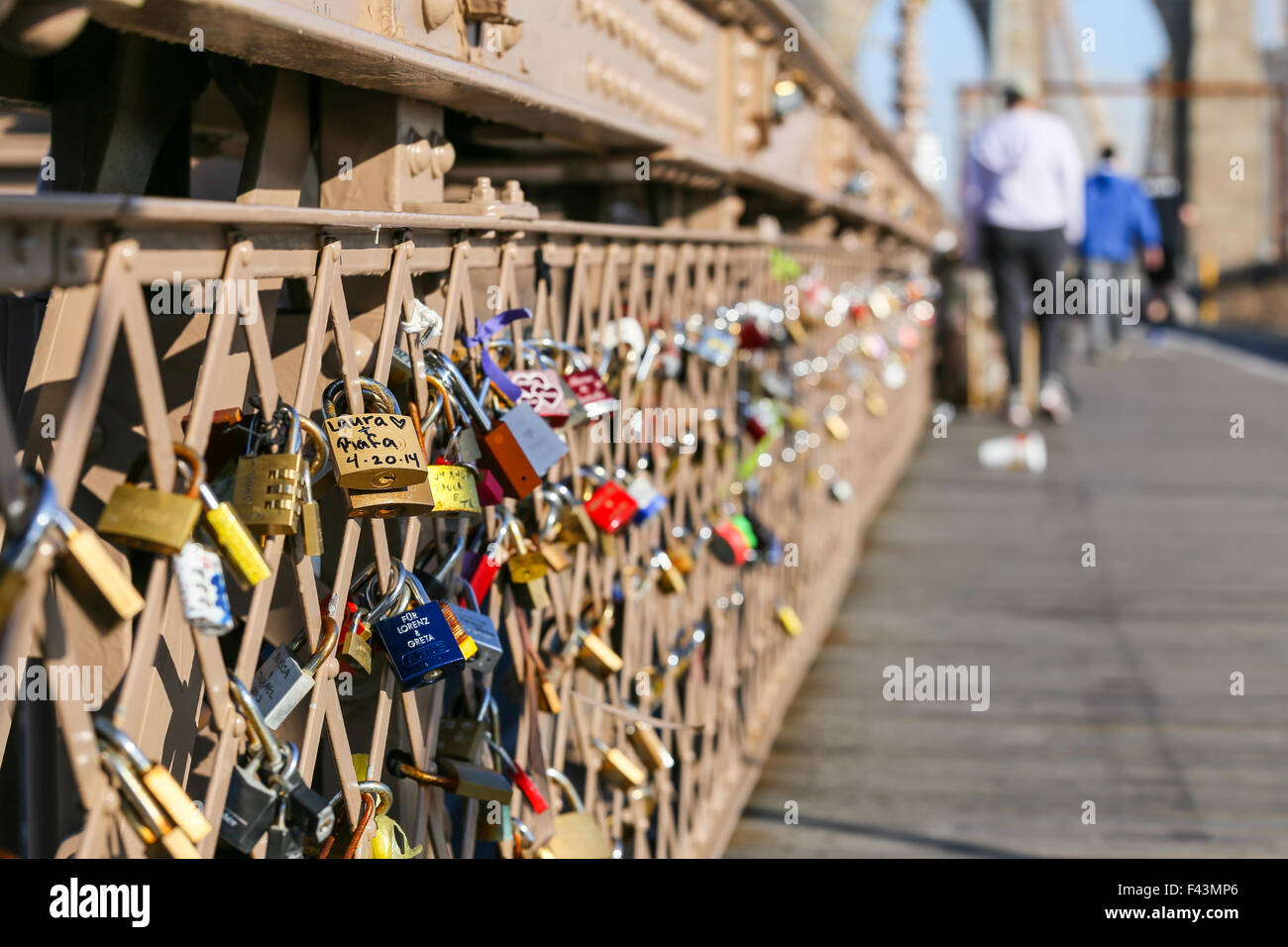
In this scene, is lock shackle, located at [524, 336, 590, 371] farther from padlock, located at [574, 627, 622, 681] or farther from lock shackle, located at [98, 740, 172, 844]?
lock shackle, located at [98, 740, 172, 844]

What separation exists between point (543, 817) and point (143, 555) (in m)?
0.96

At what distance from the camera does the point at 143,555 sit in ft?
4.28

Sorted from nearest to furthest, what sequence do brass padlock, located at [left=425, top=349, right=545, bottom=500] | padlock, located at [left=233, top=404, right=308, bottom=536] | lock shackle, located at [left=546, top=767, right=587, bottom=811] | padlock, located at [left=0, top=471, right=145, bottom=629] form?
padlock, located at [left=0, top=471, right=145, bottom=629]
padlock, located at [left=233, top=404, right=308, bottom=536]
brass padlock, located at [left=425, top=349, right=545, bottom=500]
lock shackle, located at [left=546, top=767, right=587, bottom=811]

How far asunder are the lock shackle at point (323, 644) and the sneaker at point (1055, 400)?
8.70m

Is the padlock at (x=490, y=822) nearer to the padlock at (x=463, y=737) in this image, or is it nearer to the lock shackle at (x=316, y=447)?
the padlock at (x=463, y=737)

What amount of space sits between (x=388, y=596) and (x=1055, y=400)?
355 inches

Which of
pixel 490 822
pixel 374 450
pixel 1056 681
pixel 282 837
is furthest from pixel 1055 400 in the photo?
pixel 282 837

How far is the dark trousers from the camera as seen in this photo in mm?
8797

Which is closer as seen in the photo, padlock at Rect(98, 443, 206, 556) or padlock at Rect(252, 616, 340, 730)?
padlock at Rect(98, 443, 206, 556)

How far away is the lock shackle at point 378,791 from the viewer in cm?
157

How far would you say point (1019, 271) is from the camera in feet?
29.3

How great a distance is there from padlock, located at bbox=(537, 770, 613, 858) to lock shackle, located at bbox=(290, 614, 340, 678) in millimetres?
692

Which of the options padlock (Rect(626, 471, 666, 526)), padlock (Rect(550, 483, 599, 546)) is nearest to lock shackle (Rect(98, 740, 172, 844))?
padlock (Rect(550, 483, 599, 546))
